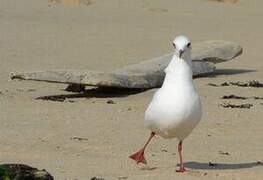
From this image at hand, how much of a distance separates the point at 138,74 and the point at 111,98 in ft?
2.50

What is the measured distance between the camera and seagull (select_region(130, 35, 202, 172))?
23.3ft

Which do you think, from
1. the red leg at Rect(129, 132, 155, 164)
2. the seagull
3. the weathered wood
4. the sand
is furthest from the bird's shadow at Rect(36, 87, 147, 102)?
the seagull

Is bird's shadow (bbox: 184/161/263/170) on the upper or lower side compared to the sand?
lower

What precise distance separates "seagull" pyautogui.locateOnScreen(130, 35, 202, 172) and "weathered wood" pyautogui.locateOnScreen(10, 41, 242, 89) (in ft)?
13.2

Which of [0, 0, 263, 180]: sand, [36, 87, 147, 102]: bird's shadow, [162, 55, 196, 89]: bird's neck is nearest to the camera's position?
[162, 55, 196, 89]: bird's neck

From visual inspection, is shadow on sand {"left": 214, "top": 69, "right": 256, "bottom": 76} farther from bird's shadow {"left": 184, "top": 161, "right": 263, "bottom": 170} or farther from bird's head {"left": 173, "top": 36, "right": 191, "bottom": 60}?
bird's head {"left": 173, "top": 36, "right": 191, "bottom": 60}

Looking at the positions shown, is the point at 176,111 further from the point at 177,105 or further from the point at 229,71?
the point at 229,71

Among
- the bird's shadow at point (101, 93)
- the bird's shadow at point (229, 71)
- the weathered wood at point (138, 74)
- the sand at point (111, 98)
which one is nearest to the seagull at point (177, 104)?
the sand at point (111, 98)

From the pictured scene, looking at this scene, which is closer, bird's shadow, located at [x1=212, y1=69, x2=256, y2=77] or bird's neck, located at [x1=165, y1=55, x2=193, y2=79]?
bird's neck, located at [x1=165, y1=55, x2=193, y2=79]

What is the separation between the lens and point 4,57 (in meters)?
14.8

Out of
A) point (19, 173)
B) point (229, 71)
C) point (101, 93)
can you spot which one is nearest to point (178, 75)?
point (19, 173)

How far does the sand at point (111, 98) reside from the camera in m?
7.59

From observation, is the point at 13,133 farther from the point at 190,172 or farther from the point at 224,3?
the point at 224,3

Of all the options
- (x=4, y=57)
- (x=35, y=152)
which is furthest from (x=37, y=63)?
(x=35, y=152)
